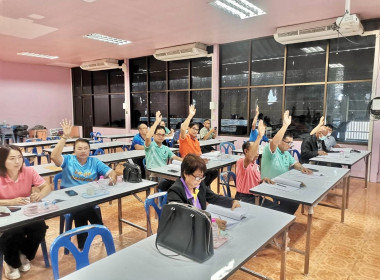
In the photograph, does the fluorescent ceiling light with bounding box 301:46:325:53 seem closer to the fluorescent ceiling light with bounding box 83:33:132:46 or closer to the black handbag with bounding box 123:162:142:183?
the fluorescent ceiling light with bounding box 83:33:132:46

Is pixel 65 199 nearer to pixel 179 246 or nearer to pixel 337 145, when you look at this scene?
pixel 179 246

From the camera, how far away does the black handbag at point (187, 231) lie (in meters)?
1.41

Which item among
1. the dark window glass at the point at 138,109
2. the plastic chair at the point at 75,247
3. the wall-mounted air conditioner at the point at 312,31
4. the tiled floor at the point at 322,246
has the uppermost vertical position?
the wall-mounted air conditioner at the point at 312,31

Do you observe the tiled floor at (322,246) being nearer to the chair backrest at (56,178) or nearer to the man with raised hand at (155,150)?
the chair backrest at (56,178)

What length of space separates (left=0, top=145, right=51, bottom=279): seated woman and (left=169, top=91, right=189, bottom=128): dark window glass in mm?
6762

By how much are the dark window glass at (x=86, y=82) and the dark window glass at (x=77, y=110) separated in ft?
2.00

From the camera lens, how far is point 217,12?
4984 mm

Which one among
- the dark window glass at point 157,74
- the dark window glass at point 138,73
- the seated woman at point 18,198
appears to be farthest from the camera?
the dark window glass at point 138,73

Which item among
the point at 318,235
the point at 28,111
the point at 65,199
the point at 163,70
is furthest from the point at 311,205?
the point at 28,111

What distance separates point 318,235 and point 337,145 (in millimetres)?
3171

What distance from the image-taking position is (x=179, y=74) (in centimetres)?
900

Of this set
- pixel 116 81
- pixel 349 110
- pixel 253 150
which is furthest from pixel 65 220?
pixel 116 81

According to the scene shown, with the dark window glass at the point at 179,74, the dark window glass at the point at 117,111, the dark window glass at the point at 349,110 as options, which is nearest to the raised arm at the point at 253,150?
the dark window glass at the point at 349,110

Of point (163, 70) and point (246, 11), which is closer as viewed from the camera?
point (246, 11)
